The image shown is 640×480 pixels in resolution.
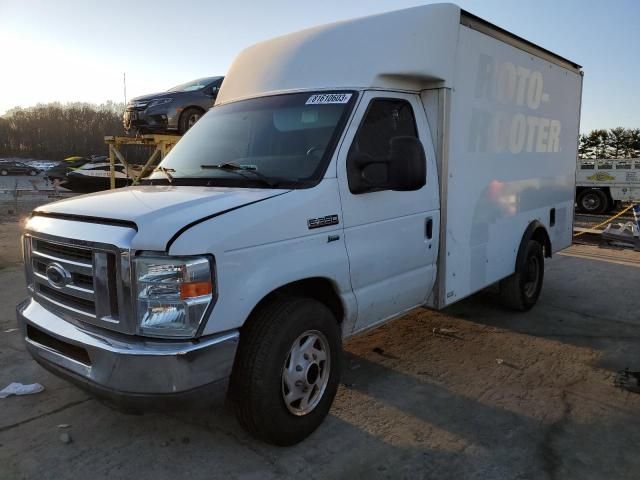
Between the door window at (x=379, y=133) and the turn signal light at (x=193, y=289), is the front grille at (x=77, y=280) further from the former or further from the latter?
the door window at (x=379, y=133)

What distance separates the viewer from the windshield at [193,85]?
10.5m

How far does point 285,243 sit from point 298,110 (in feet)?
4.08

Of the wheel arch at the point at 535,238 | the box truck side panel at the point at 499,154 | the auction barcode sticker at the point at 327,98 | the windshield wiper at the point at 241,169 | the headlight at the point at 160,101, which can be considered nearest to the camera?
the windshield wiper at the point at 241,169

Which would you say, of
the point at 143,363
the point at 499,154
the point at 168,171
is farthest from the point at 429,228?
the point at 143,363

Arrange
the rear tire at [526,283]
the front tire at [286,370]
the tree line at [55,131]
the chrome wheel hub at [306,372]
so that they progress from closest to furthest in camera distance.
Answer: the front tire at [286,370] < the chrome wheel hub at [306,372] < the rear tire at [526,283] < the tree line at [55,131]

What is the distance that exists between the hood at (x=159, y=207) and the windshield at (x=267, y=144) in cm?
19

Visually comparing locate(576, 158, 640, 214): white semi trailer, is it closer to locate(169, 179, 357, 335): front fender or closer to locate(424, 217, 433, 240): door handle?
locate(424, 217, 433, 240): door handle

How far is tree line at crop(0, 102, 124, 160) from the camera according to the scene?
74875 mm

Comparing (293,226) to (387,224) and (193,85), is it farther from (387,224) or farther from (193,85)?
(193,85)

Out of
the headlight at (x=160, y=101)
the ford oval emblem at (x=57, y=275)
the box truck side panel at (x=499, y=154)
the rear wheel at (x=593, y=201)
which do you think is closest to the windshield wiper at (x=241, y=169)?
the ford oval emblem at (x=57, y=275)

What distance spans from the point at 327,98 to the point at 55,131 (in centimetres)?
8526

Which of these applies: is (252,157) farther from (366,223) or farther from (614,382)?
(614,382)

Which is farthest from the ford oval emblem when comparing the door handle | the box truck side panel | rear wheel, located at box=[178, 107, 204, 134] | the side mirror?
rear wheel, located at box=[178, 107, 204, 134]

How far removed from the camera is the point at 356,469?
3.02 metres
